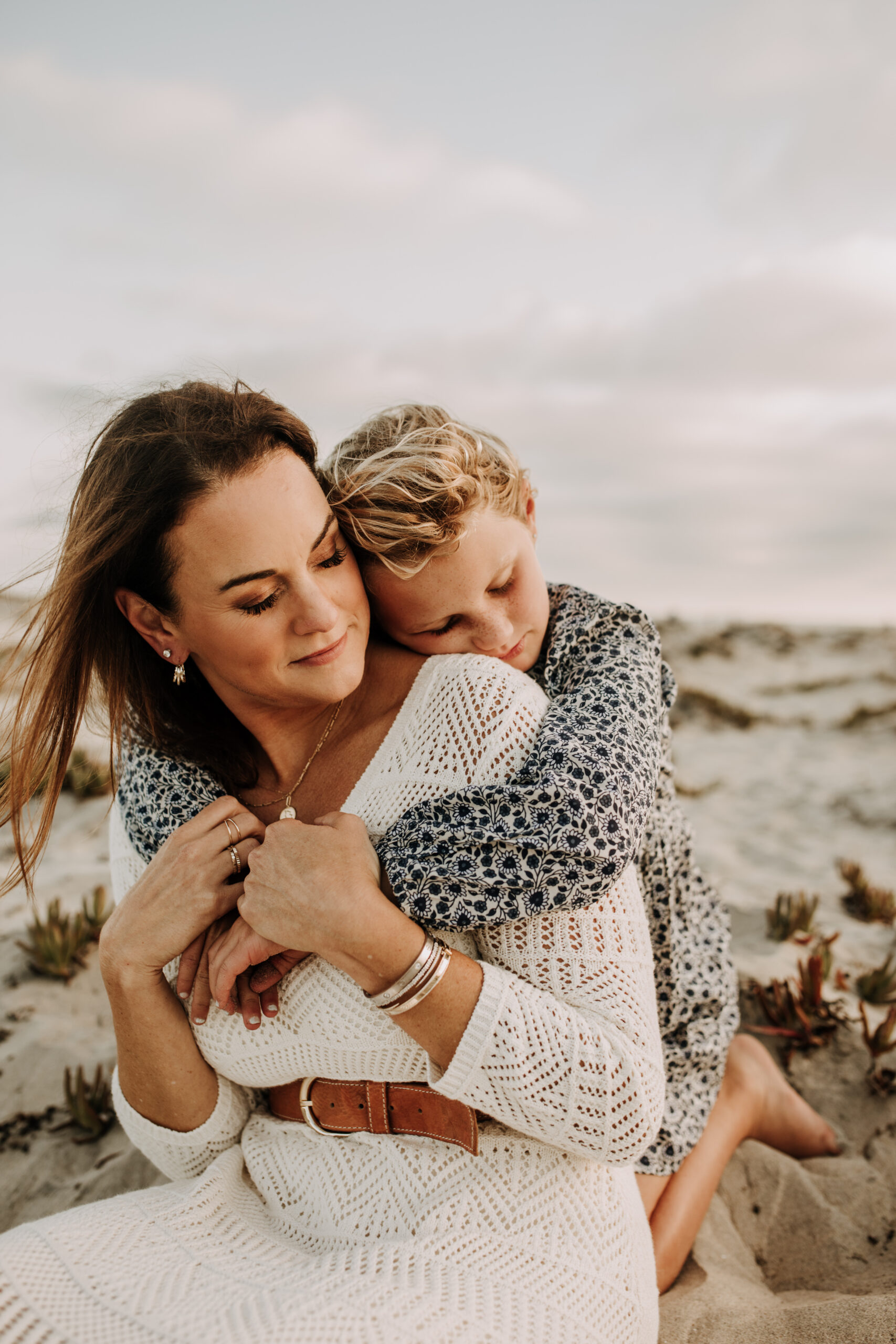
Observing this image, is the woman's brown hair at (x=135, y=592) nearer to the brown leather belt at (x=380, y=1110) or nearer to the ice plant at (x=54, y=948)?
the brown leather belt at (x=380, y=1110)

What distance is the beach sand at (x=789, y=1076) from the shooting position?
2.81 m

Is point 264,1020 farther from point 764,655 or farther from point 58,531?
point 764,655

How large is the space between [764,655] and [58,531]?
47.7 feet

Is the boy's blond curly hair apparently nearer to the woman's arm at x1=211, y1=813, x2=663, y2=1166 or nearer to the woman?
the woman

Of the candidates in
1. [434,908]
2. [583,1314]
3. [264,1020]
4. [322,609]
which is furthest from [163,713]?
[583,1314]

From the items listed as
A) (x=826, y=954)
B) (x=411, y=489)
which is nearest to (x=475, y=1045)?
(x=411, y=489)

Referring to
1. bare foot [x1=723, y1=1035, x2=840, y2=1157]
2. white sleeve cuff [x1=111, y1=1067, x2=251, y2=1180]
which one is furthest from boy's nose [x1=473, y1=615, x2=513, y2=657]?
bare foot [x1=723, y1=1035, x2=840, y2=1157]

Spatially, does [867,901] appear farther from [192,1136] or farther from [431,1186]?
[192,1136]

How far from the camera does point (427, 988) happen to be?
194 centimetres

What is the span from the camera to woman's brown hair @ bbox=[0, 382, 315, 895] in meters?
2.49

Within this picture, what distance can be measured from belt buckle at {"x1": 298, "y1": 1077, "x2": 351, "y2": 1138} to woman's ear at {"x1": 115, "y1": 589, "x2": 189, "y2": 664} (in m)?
1.37

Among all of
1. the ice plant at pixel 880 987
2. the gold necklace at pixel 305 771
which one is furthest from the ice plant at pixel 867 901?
the gold necklace at pixel 305 771

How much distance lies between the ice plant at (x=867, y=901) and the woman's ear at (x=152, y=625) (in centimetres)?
468

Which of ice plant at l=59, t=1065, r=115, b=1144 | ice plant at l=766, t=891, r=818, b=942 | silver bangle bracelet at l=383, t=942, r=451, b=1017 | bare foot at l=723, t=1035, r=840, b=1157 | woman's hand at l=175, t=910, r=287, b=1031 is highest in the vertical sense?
silver bangle bracelet at l=383, t=942, r=451, b=1017
